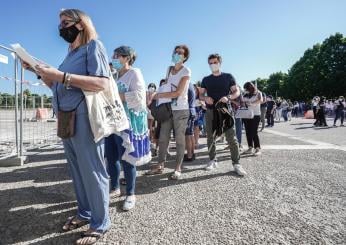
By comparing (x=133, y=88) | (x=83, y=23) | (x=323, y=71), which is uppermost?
(x=323, y=71)

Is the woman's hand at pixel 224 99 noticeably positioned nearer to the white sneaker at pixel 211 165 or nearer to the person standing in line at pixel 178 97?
the person standing in line at pixel 178 97

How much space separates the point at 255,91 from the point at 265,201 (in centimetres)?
430

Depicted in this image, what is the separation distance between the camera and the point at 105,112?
2.50m

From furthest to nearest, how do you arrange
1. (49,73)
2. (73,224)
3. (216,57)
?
(216,57), (73,224), (49,73)

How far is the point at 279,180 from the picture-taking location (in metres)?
4.55

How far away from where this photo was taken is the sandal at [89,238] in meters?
2.49

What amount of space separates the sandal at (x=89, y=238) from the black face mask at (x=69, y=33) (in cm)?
159

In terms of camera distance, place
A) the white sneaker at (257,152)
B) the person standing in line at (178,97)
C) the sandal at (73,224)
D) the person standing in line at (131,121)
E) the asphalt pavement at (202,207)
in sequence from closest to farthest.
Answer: the asphalt pavement at (202,207), the sandal at (73,224), the person standing in line at (131,121), the person standing in line at (178,97), the white sneaker at (257,152)

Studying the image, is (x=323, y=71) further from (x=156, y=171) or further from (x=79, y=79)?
(x=79, y=79)

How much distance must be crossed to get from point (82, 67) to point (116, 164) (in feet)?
5.27

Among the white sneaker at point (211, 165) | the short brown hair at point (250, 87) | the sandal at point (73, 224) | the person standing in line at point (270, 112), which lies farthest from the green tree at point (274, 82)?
the sandal at point (73, 224)

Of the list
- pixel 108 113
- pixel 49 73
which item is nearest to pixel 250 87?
pixel 108 113

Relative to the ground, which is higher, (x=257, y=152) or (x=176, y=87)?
(x=176, y=87)

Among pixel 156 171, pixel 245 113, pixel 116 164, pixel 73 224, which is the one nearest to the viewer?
pixel 73 224
